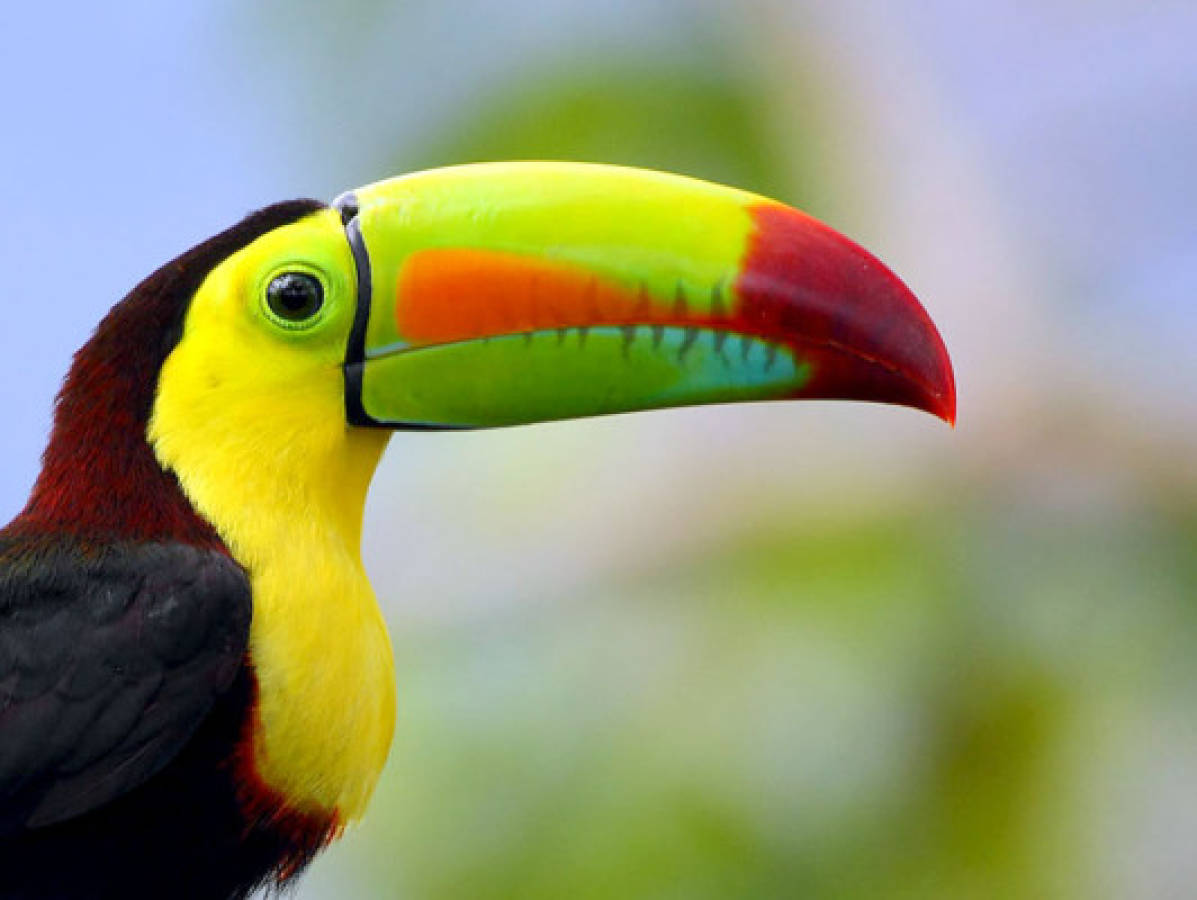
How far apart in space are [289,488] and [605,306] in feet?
1.72

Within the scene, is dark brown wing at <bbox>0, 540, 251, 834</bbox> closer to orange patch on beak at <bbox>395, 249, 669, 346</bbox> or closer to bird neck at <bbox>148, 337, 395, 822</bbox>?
bird neck at <bbox>148, 337, 395, 822</bbox>

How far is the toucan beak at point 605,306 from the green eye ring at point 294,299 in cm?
7

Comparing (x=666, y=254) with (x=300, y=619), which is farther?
(x=666, y=254)

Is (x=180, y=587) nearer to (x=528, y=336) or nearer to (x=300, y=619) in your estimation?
(x=300, y=619)

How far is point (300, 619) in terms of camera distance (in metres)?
2.65

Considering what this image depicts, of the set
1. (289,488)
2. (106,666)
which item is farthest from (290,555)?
(106,666)

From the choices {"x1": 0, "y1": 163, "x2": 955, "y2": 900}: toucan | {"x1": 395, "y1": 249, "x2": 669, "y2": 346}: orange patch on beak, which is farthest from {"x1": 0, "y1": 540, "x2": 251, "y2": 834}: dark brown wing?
{"x1": 395, "y1": 249, "x2": 669, "y2": 346}: orange patch on beak

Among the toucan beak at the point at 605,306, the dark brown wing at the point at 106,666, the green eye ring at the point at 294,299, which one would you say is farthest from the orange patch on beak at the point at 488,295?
the dark brown wing at the point at 106,666

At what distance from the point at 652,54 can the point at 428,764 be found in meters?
2.99

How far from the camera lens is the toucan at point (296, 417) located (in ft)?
8.54

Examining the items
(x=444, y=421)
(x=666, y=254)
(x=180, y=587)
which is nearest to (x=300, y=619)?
(x=180, y=587)

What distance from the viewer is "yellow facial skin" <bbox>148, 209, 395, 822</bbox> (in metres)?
2.64

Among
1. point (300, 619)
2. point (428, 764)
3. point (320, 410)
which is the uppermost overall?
point (320, 410)

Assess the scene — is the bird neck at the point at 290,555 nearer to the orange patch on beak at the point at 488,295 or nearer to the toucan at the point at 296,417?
the toucan at the point at 296,417
